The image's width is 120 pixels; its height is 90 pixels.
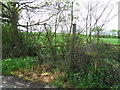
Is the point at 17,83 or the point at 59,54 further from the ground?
the point at 59,54

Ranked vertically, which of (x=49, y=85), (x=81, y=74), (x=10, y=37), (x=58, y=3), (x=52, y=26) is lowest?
(x=49, y=85)

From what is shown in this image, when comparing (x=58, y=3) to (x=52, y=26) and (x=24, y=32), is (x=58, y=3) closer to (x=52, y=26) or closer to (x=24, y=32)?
(x=52, y=26)

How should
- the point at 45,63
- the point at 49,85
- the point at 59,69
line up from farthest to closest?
the point at 45,63, the point at 59,69, the point at 49,85

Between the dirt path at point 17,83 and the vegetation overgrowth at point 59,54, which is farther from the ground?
the vegetation overgrowth at point 59,54

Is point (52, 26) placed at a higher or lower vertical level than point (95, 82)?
higher

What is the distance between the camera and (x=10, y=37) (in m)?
6.43

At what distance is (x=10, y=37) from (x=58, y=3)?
3066 mm

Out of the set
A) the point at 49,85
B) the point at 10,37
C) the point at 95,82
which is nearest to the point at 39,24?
the point at 10,37

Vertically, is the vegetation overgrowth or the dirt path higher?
the vegetation overgrowth

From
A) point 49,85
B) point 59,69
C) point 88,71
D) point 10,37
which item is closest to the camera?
point 49,85

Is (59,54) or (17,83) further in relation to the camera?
(59,54)

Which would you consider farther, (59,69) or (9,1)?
(9,1)

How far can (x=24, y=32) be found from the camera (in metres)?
6.52

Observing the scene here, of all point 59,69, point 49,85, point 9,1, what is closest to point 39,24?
point 9,1
